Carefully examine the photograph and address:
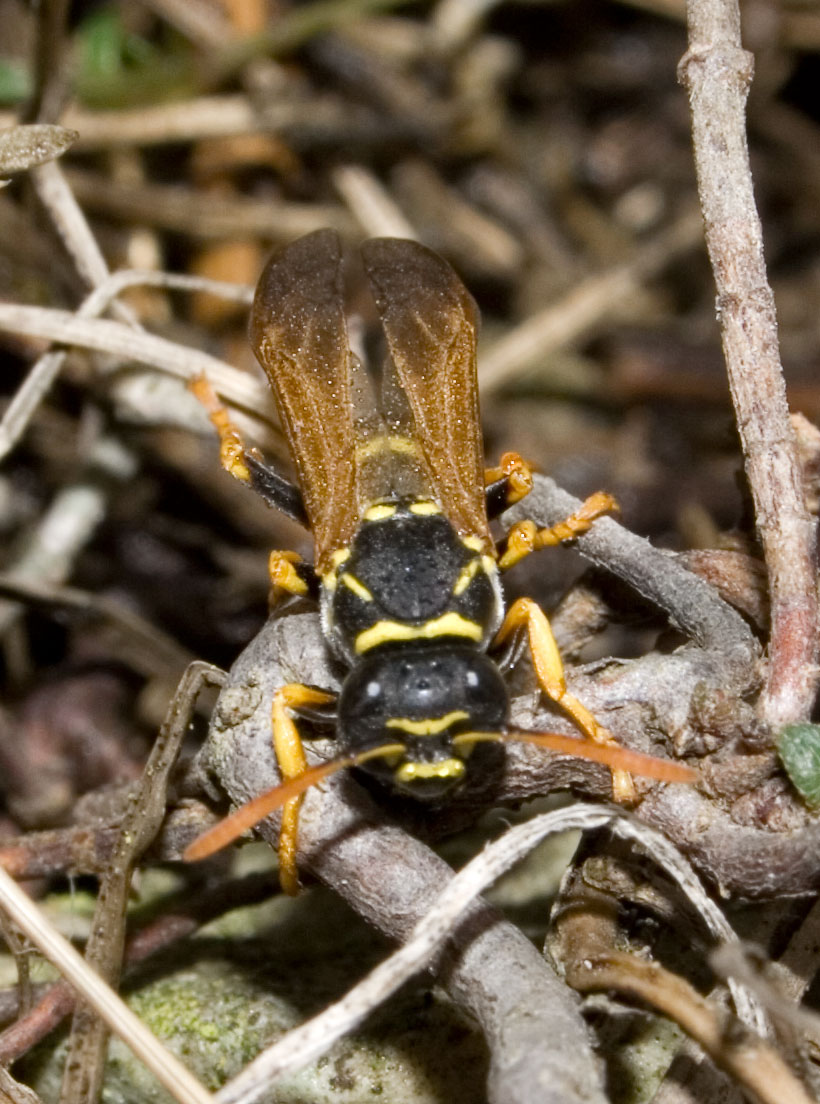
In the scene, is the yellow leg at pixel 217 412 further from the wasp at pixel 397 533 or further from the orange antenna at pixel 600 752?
the orange antenna at pixel 600 752

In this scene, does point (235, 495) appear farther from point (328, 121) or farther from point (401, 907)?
point (401, 907)

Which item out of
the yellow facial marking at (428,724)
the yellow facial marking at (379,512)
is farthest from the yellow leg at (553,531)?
the yellow facial marking at (428,724)

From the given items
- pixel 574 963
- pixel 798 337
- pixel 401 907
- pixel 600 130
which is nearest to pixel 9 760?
pixel 401 907

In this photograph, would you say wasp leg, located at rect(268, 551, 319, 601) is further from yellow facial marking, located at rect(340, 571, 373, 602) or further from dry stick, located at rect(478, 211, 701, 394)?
dry stick, located at rect(478, 211, 701, 394)

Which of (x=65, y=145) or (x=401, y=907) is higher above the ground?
(x=65, y=145)

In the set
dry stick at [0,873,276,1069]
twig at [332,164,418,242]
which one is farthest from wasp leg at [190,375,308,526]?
twig at [332,164,418,242]

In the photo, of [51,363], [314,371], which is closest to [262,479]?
[314,371]

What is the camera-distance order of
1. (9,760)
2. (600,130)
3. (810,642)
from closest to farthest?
1. (810,642)
2. (9,760)
3. (600,130)

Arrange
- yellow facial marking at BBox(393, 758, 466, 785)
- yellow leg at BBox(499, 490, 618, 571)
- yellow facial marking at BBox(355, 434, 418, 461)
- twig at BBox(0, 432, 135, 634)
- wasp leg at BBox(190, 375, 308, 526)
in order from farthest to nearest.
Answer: twig at BBox(0, 432, 135, 634)
wasp leg at BBox(190, 375, 308, 526)
yellow facial marking at BBox(355, 434, 418, 461)
yellow leg at BBox(499, 490, 618, 571)
yellow facial marking at BBox(393, 758, 466, 785)
